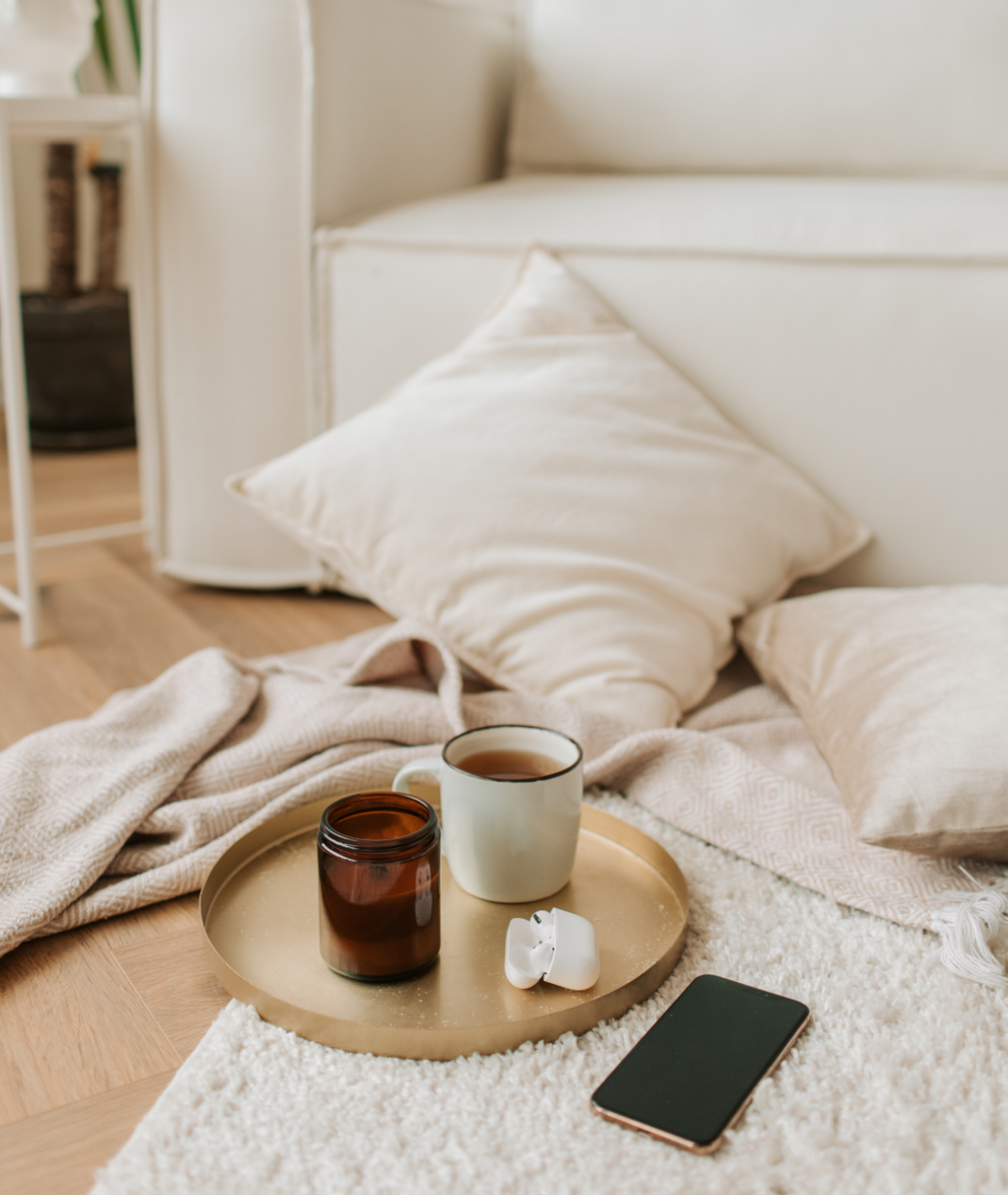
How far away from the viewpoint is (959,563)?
1.01 meters

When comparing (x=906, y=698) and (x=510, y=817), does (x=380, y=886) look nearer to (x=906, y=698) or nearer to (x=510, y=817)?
(x=510, y=817)

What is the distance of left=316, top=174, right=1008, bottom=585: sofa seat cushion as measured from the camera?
98cm

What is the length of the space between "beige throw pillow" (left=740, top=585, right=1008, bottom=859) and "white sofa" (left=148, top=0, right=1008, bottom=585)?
147 millimetres

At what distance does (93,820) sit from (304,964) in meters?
0.22

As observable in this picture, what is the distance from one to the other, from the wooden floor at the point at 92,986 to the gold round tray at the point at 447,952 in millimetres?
42

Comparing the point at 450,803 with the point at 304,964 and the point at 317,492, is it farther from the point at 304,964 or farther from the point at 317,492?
the point at 317,492

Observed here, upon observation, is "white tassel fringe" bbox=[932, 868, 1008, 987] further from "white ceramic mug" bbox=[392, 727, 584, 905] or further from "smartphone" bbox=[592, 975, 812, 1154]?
"white ceramic mug" bbox=[392, 727, 584, 905]

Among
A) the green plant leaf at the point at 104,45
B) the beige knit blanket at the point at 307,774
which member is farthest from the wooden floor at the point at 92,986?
the green plant leaf at the point at 104,45

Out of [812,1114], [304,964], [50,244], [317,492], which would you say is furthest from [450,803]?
[50,244]

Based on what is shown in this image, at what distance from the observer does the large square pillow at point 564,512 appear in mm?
940

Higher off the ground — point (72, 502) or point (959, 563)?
point (959, 563)

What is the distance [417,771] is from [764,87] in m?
1.00

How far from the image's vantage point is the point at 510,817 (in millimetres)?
618

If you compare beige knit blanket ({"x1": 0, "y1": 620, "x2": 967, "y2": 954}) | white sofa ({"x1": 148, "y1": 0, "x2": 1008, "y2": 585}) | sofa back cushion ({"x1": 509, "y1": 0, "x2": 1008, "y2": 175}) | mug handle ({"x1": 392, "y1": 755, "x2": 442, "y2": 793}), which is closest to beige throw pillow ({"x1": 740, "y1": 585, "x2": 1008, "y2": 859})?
beige knit blanket ({"x1": 0, "y1": 620, "x2": 967, "y2": 954})
